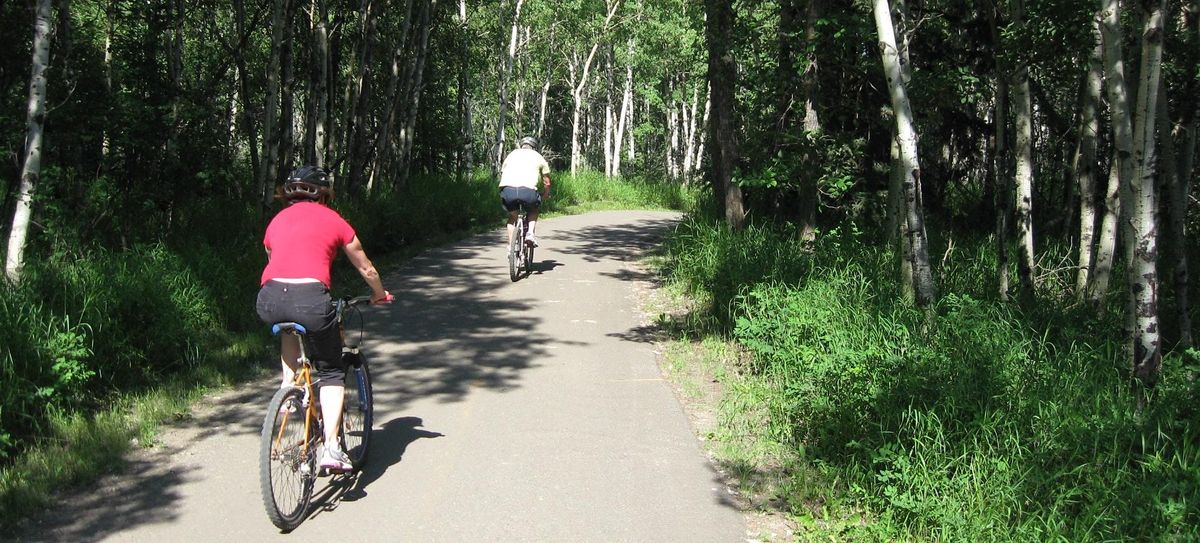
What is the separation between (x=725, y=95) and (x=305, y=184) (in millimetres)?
9249

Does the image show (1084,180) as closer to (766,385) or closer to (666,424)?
(766,385)

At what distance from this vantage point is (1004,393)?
207 inches

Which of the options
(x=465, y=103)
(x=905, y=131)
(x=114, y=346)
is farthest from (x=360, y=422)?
(x=465, y=103)

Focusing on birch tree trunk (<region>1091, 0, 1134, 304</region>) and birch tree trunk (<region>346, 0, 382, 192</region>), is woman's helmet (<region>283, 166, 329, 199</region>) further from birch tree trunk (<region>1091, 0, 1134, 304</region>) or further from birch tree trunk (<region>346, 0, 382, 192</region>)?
birch tree trunk (<region>346, 0, 382, 192</region>)

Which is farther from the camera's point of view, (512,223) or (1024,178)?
(512,223)

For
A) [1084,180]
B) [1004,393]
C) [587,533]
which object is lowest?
[587,533]

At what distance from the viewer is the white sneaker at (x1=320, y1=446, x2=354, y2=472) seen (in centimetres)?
500

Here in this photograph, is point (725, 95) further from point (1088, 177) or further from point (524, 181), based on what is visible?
point (1088, 177)

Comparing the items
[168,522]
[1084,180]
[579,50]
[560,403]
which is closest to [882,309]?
[560,403]

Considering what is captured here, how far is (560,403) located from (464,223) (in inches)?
507

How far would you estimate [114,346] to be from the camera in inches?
277

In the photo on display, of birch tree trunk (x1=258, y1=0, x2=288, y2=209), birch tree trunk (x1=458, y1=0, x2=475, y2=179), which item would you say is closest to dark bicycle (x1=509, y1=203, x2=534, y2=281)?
birch tree trunk (x1=258, y1=0, x2=288, y2=209)

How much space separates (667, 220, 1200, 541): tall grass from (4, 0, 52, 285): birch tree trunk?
19.1 feet

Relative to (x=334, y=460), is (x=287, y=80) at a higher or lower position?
higher
